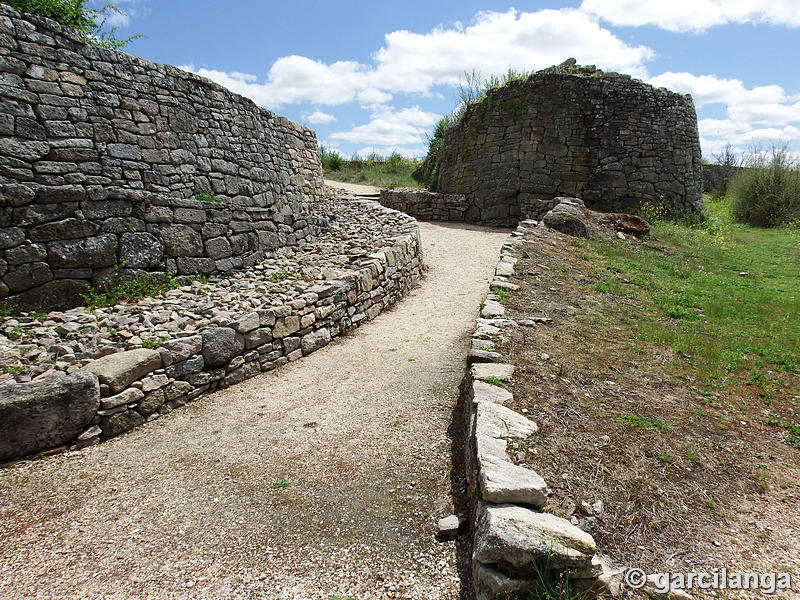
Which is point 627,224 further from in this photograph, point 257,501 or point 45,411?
point 45,411

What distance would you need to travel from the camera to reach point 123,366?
459 cm

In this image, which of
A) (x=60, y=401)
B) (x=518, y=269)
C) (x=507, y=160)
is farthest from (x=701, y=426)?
(x=507, y=160)

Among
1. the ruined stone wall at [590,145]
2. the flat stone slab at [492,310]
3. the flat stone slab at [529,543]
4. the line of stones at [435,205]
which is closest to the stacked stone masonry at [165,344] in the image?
the flat stone slab at [492,310]

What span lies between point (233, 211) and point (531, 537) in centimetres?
697

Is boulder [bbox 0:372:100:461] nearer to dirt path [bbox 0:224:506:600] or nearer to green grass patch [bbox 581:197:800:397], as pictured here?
dirt path [bbox 0:224:506:600]

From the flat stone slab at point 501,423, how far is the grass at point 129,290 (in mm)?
4900

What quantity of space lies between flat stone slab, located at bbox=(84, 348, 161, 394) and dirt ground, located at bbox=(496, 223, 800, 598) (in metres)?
3.55

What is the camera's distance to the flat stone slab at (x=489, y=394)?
151 inches

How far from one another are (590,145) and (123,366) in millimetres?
14417

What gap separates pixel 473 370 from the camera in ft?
14.5

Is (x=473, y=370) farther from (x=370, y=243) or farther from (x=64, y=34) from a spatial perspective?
(x=64, y=34)

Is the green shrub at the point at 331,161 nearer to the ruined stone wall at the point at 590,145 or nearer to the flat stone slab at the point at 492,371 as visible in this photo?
the ruined stone wall at the point at 590,145

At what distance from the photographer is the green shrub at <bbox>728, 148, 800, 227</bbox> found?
1855 centimetres

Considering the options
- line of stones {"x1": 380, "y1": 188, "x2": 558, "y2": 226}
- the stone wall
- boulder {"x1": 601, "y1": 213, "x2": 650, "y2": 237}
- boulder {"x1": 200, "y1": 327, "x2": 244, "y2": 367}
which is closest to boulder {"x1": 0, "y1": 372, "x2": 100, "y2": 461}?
boulder {"x1": 200, "y1": 327, "x2": 244, "y2": 367}
